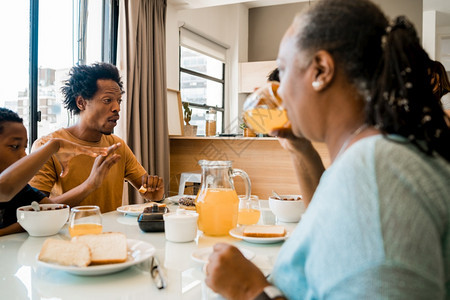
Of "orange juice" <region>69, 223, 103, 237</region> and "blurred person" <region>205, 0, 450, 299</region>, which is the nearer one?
"blurred person" <region>205, 0, 450, 299</region>

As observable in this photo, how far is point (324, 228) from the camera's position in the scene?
0.50 meters

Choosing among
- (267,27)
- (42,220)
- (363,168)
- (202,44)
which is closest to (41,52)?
(42,220)

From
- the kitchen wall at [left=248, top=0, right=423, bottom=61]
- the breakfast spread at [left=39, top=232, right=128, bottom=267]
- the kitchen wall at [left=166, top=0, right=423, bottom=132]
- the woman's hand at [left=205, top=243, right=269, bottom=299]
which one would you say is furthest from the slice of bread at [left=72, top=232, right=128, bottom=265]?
the kitchen wall at [left=248, top=0, right=423, bottom=61]

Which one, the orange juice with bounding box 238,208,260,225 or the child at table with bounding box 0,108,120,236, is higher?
the child at table with bounding box 0,108,120,236

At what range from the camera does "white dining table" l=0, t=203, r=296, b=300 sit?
2.48 feet

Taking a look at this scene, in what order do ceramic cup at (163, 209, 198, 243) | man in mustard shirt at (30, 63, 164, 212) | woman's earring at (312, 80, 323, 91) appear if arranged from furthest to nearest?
man in mustard shirt at (30, 63, 164, 212), ceramic cup at (163, 209, 198, 243), woman's earring at (312, 80, 323, 91)

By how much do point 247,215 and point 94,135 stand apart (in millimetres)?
1230

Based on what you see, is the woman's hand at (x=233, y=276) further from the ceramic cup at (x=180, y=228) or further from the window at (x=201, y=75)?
the window at (x=201, y=75)

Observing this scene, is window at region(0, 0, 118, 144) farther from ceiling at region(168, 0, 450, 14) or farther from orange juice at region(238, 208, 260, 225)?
orange juice at region(238, 208, 260, 225)

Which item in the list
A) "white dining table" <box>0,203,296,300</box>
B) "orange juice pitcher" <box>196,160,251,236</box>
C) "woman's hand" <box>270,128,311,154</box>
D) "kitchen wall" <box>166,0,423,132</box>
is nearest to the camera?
"white dining table" <box>0,203,296,300</box>

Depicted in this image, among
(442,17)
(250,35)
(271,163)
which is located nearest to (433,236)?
(271,163)

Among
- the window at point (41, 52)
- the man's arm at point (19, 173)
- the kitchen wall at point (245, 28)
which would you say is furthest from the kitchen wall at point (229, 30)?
the man's arm at point (19, 173)

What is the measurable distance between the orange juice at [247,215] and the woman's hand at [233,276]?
0.62 m

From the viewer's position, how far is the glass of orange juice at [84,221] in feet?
3.57
